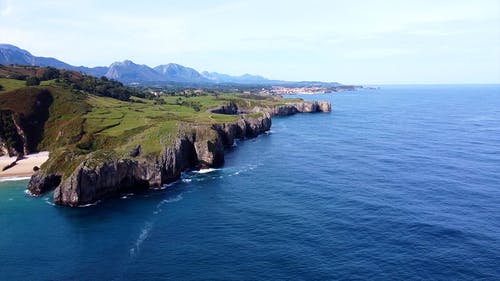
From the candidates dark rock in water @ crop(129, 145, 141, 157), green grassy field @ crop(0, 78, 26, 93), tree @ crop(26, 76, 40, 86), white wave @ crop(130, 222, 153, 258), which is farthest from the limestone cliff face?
tree @ crop(26, 76, 40, 86)

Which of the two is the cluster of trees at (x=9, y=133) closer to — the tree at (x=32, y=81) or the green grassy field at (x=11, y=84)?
the green grassy field at (x=11, y=84)

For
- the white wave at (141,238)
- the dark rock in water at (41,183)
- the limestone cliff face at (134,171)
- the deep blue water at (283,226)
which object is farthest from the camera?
the dark rock in water at (41,183)

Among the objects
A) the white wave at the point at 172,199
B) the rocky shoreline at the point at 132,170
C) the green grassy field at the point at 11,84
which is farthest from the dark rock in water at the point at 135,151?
the green grassy field at the point at 11,84

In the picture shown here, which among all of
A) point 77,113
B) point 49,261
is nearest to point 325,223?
point 49,261

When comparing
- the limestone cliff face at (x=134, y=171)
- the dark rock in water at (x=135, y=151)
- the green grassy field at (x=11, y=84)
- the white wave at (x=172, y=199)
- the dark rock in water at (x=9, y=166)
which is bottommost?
the white wave at (x=172, y=199)

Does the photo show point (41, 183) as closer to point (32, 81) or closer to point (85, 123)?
point (85, 123)

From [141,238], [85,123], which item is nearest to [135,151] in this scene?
[85,123]
